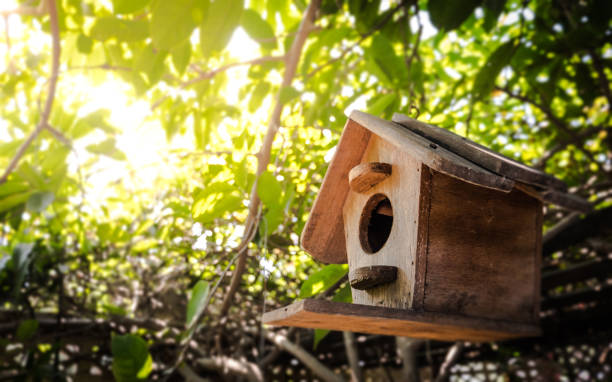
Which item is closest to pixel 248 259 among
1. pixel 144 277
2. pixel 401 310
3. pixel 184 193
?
pixel 184 193

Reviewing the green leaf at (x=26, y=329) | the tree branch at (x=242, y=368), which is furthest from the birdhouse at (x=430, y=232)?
the green leaf at (x=26, y=329)

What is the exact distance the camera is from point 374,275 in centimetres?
112

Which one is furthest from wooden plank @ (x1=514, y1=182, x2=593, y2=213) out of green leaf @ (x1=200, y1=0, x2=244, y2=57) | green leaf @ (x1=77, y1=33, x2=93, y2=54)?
green leaf @ (x1=77, y1=33, x2=93, y2=54)

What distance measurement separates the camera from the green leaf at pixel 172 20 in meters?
1.38

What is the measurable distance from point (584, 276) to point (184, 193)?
245 cm

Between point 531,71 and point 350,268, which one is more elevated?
point 531,71

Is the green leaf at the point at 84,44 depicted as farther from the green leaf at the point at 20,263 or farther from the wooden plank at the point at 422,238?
the wooden plank at the point at 422,238

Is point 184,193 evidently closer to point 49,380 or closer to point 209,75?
point 209,75

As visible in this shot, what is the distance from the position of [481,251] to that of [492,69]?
85cm

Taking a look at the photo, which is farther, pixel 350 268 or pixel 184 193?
pixel 184 193

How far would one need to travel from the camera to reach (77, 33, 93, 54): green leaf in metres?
2.00

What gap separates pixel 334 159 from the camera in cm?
139

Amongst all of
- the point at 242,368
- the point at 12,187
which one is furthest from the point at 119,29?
the point at 242,368

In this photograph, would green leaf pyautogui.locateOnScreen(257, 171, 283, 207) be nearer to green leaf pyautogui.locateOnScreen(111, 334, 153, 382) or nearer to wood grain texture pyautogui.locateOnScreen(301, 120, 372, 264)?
wood grain texture pyautogui.locateOnScreen(301, 120, 372, 264)
